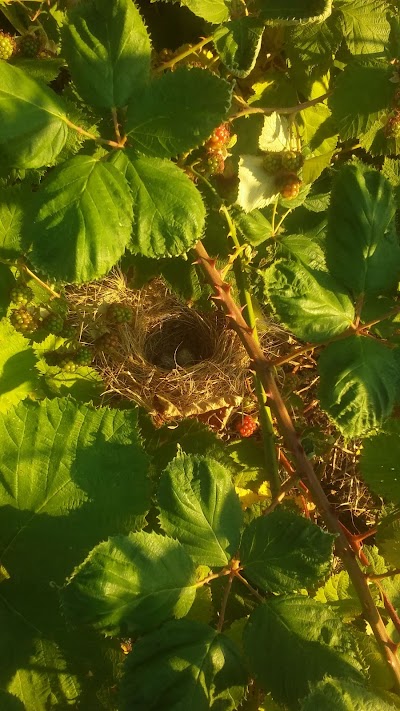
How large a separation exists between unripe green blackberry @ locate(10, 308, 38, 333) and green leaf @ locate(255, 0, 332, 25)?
2.47 ft

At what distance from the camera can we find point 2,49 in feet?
3.94

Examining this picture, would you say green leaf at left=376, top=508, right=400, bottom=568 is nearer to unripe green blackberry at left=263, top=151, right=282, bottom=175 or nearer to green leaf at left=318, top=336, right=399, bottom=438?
green leaf at left=318, top=336, right=399, bottom=438

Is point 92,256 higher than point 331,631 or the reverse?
higher

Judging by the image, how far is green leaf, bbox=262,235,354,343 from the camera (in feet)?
3.22

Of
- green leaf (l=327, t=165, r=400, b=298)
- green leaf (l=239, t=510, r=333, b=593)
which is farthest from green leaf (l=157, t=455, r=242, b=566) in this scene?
green leaf (l=327, t=165, r=400, b=298)

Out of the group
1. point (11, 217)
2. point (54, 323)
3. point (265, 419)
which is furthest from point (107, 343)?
point (265, 419)

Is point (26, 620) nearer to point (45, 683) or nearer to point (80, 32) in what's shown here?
point (45, 683)

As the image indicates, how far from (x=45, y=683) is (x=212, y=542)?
47cm

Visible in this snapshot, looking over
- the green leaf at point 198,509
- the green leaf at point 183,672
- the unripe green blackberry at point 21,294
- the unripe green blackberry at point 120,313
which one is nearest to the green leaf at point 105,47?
the unripe green blackberry at point 21,294

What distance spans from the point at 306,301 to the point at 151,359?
4.01 feet

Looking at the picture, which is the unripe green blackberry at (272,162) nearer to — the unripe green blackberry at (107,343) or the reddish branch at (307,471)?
the reddish branch at (307,471)

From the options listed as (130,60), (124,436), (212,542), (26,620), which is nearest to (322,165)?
(130,60)

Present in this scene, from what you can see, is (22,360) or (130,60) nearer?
(130,60)

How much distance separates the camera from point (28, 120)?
873mm
